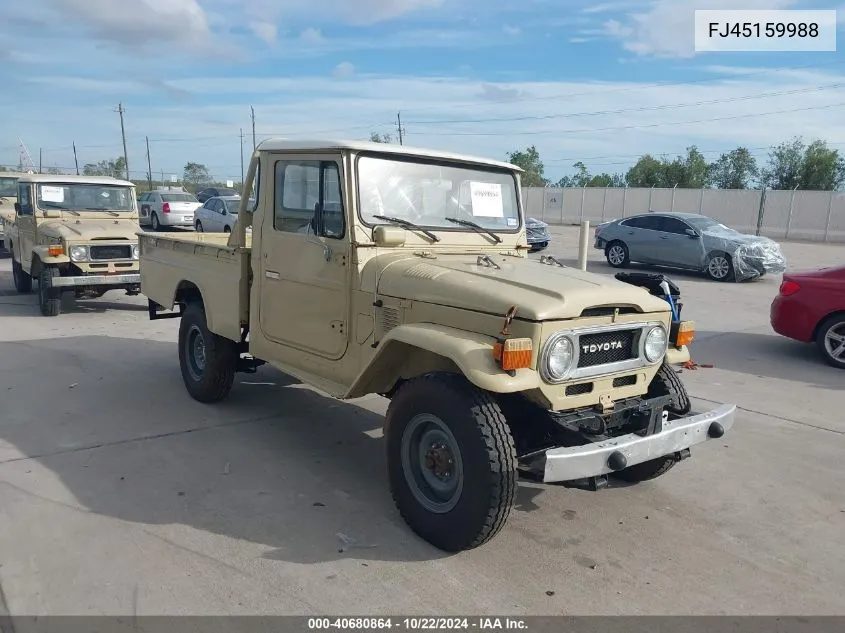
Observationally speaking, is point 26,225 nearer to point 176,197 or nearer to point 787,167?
point 176,197

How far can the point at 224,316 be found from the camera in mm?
5504

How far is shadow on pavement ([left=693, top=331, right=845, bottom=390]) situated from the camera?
771 cm

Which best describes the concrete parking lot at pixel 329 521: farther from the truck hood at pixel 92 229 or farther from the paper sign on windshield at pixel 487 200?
the truck hood at pixel 92 229

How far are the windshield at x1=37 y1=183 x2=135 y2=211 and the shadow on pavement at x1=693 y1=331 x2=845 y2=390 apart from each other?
8923mm

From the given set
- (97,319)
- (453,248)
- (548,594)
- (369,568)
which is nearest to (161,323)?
(97,319)

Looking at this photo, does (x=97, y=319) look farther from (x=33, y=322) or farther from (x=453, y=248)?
(x=453, y=248)

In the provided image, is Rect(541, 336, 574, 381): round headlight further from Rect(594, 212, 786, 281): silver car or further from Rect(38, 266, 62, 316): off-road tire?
Rect(594, 212, 786, 281): silver car

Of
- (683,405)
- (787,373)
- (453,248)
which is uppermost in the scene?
(453,248)

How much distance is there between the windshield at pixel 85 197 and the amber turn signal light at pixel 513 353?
9.45 metres

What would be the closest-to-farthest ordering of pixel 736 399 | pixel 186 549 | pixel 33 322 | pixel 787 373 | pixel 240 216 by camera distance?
pixel 186 549, pixel 240 216, pixel 736 399, pixel 787 373, pixel 33 322

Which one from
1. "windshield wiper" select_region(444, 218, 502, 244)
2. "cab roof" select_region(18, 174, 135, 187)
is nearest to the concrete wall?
"cab roof" select_region(18, 174, 135, 187)

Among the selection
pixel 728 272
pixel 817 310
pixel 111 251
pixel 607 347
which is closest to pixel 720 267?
pixel 728 272

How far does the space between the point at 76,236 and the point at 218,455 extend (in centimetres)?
626

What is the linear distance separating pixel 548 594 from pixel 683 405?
4.94 feet
